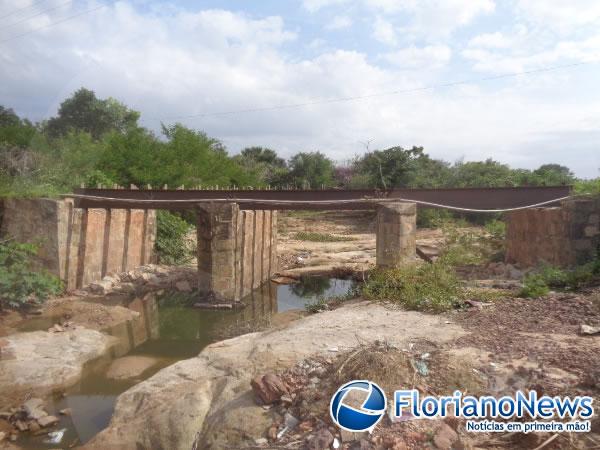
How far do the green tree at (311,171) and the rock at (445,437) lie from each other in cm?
3179

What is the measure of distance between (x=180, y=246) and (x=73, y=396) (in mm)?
10320

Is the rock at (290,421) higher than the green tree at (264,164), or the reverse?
the green tree at (264,164)

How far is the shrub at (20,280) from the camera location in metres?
10.5

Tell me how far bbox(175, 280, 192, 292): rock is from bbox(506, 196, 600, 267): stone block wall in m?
9.13

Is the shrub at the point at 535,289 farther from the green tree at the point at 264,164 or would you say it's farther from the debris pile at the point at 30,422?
the green tree at the point at 264,164

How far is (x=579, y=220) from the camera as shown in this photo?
10930 mm

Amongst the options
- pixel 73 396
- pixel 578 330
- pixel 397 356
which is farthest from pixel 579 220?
pixel 73 396

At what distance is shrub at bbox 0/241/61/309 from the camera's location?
1051cm

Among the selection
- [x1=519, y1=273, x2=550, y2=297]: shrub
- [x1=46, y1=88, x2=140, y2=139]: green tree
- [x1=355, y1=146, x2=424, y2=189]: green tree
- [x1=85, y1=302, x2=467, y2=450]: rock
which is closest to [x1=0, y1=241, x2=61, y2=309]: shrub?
[x1=85, y1=302, x2=467, y2=450]: rock

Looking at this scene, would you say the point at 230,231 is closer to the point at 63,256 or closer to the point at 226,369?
the point at 63,256

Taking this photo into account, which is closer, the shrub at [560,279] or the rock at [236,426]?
the rock at [236,426]

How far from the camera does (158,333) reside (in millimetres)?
10320

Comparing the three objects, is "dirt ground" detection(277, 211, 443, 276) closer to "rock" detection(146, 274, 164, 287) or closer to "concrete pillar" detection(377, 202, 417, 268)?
"rock" detection(146, 274, 164, 287)

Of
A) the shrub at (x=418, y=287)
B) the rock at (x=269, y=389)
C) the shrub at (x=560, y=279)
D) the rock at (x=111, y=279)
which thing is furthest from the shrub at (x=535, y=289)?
the rock at (x=111, y=279)
